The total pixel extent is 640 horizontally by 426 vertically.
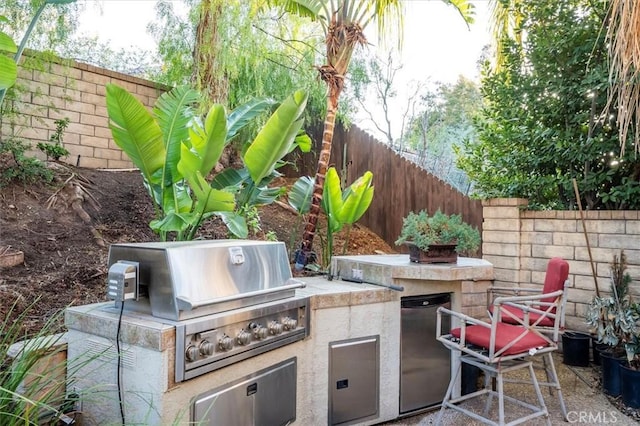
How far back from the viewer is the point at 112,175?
5.48 metres

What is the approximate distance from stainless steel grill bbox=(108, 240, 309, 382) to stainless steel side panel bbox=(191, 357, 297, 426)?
5.5 inches

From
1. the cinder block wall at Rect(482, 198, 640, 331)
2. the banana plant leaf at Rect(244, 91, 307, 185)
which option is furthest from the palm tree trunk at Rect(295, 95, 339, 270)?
the cinder block wall at Rect(482, 198, 640, 331)

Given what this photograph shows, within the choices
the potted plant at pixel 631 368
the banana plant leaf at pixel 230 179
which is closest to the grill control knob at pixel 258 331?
the banana plant leaf at pixel 230 179

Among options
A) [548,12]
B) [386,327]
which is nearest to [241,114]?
[386,327]

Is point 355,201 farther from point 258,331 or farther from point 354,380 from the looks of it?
point 258,331

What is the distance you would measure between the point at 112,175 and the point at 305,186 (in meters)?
2.77

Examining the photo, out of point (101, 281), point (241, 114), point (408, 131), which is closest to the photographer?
point (101, 281)

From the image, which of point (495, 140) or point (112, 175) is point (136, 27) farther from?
point (495, 140)

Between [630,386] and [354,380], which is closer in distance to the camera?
[354,380]

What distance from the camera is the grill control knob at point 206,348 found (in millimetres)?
1850

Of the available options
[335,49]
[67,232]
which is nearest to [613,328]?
[335,49]

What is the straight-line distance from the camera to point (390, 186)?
6.81m

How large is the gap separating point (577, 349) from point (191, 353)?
13.0 ft

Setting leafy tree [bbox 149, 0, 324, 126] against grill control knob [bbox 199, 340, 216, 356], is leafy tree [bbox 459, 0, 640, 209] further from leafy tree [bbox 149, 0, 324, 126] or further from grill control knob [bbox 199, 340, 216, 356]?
grill control knob [bbox 199, 340, 216, 356]
